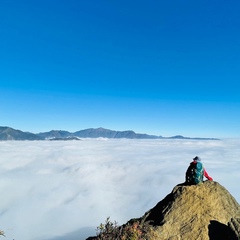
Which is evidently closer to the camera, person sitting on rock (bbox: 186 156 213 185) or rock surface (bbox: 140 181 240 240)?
rock surface (bbox: 140 181 240 240)

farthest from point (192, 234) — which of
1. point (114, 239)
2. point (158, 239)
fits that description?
point (114, 239)

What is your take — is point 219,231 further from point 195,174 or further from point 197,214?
point 195,174

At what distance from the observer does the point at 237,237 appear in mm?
12203

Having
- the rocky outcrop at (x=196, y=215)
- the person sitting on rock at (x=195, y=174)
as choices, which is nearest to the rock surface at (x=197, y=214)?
the rocky outcrop at (x=196, y=215)

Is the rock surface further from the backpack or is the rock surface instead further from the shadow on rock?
the backpack

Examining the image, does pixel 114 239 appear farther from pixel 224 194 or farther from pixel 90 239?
pixel 224 194

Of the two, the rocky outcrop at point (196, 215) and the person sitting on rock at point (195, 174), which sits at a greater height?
the person sitting on rock at point (195, 174)

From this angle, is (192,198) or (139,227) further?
(192,198)

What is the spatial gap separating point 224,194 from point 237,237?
2917 mm

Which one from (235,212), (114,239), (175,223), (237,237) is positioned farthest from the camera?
(235,212)

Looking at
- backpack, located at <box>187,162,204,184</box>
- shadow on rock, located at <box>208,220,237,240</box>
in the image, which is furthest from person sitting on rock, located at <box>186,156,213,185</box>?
shadow on rock, located at <box>208,220,237,240</box>

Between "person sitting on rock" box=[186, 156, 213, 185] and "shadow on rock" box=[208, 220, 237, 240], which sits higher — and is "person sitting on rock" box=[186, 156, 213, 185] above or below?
above

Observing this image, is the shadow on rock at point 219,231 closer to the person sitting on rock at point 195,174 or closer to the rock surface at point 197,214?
the rock surface at point 197,214

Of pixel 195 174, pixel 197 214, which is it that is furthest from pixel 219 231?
pixel 195 174
